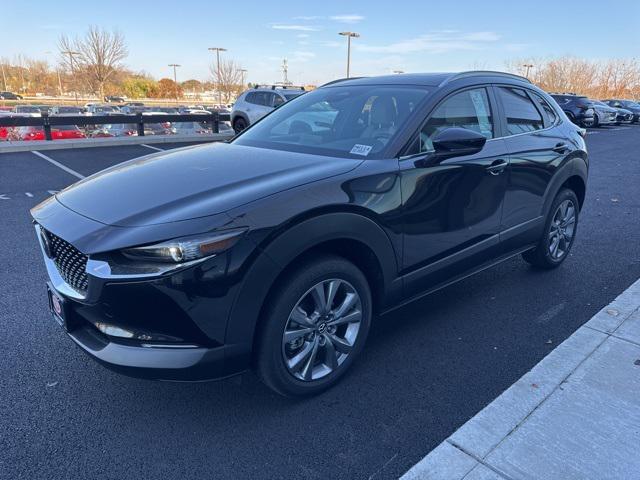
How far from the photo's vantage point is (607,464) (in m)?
2.17

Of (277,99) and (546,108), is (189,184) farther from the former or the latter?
(277,99)

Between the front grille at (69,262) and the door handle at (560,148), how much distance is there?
3652 mm

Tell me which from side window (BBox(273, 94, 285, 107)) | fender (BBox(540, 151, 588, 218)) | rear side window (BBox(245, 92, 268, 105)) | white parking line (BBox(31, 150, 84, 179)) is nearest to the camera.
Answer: fender (BBox(540, 151, 588, 218))

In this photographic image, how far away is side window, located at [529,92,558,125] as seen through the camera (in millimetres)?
4203

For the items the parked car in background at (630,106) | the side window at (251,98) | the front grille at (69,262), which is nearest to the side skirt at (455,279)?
the front grille at (69,262)

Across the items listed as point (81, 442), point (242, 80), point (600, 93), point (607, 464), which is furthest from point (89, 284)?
point (600, 93)

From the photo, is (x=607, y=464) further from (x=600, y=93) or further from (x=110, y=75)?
(x=600, y=93)

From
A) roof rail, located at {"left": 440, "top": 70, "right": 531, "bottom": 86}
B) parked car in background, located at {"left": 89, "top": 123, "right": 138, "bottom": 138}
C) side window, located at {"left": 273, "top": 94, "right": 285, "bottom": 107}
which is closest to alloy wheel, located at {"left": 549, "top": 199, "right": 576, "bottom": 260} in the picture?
roof rail, located at {"left": 440, "top": 70, "right": 531, "bottom": 86}

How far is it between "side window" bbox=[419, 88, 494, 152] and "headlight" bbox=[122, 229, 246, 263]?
1.49m

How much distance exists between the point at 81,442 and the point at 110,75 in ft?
154

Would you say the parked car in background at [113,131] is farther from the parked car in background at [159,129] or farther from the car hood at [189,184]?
the car hood at [189,184]

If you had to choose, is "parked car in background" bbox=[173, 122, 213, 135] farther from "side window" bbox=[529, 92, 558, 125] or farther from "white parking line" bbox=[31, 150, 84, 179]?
"side window" bbox=[529, 92, 558, 125]

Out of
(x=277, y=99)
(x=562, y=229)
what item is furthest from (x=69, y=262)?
(x=277, y=99)

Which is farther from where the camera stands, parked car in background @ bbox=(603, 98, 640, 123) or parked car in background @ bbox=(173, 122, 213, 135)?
parked car in background @ bbox=(603, 98, 640, 123)
